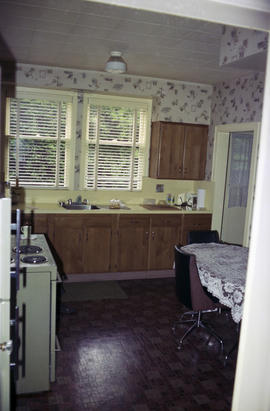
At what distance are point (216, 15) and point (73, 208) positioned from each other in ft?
16.5

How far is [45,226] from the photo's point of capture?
553 centimetres

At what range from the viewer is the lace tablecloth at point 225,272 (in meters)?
3.45

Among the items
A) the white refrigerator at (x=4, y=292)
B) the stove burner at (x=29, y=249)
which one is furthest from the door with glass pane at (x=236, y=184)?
the white refrigerator at (x=4, y=292)

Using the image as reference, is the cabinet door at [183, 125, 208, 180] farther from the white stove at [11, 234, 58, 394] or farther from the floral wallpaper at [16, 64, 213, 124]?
the white stove at [11, 234, 58, 394]

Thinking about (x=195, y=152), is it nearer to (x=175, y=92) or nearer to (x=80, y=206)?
(x=175, y=92)

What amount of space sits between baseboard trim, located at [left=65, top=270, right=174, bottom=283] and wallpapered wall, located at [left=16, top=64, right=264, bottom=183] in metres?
1.46

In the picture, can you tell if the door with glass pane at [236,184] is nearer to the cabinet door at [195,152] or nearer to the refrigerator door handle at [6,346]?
the cabinet door at [195,152]

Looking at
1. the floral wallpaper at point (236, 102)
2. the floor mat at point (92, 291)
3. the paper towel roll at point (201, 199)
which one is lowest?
the floor mat at point (92, 291)

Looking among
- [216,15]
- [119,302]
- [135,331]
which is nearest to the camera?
[216,15]

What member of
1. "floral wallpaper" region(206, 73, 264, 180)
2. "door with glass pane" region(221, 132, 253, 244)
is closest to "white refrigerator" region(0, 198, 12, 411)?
"floral wallpaper" region(206, 73, 264, 180)

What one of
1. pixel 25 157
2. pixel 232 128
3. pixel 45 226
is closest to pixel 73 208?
pixel 45 226

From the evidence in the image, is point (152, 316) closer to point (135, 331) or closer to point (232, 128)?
point (135, 331)

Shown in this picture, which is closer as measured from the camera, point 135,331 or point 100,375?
point 100,375

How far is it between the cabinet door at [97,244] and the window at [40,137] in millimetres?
972
